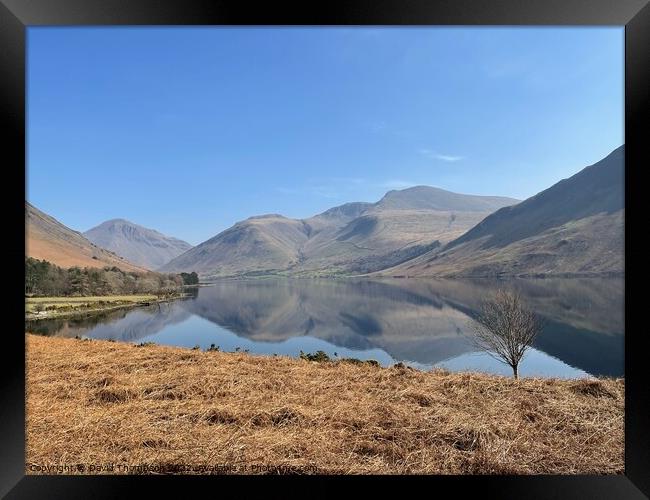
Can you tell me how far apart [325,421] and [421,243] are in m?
131

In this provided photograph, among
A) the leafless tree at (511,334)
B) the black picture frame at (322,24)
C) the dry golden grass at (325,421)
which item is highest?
the black picture frame at (322,24)

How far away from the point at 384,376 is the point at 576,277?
84.4 meters

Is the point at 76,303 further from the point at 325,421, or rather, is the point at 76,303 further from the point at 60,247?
the point at 325,421

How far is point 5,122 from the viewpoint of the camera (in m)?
2.11

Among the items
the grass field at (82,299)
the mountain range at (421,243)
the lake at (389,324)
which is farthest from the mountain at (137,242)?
the grass field at (82,299)

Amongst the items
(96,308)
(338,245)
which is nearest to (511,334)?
(96,308)

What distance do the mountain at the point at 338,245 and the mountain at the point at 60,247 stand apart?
198 feet

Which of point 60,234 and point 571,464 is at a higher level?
point 60,234

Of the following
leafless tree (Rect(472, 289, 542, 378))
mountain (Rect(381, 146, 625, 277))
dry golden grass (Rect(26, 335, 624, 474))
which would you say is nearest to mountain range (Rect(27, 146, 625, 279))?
mountain (Rect(381, 146, 625, 277))

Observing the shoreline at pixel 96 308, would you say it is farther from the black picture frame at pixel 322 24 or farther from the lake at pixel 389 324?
the black picture frame at pixel 322 24

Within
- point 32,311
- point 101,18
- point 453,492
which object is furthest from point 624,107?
point 32,311

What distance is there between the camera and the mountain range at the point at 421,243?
77750mm

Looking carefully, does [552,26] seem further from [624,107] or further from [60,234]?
[60,234]

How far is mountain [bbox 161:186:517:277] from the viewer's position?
436 ft
